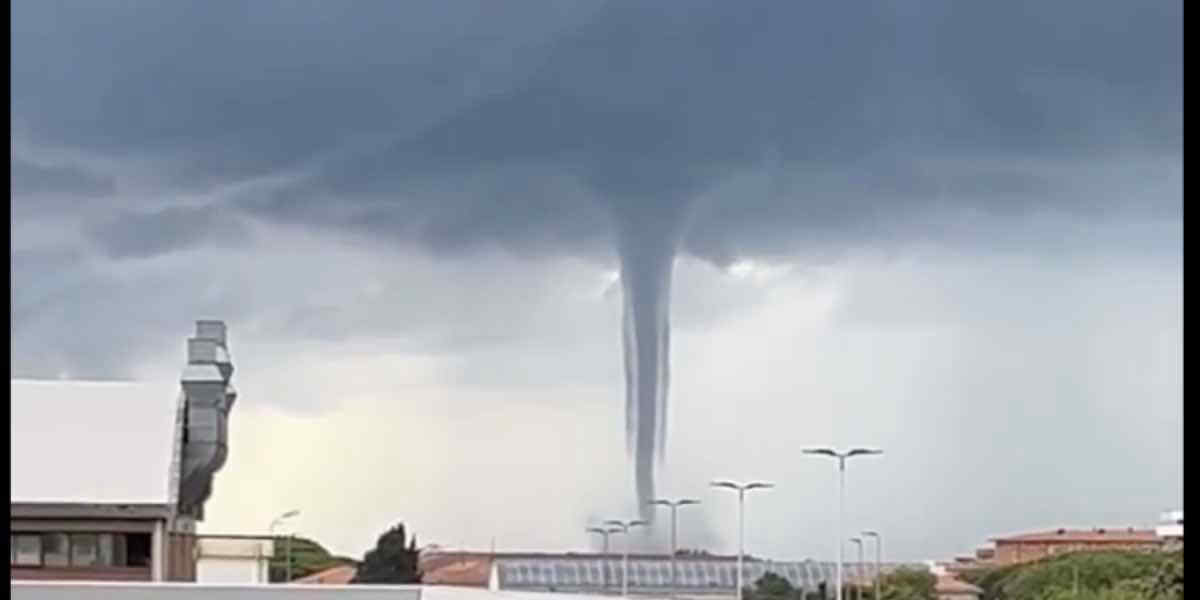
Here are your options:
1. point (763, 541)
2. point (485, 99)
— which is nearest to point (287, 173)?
point (485, 99)

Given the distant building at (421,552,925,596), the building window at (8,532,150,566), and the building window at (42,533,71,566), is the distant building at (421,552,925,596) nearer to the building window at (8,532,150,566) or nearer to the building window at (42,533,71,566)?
the building window at (8,532,150,566)

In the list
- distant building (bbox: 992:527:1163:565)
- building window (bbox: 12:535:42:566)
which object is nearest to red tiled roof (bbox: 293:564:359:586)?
building window (bbox: 12:535:42:566)

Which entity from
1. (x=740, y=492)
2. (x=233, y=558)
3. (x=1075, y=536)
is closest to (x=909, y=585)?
(x=1075, y=536)

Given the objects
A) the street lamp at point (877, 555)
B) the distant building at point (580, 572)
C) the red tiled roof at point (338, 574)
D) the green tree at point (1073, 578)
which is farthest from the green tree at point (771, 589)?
the red tiled roof at point (338, 574)

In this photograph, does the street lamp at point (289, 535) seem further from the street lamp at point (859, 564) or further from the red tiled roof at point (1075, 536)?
the red tiled roof at point (1075, 536)

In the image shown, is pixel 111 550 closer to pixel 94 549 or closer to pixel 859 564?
pixel 94 549

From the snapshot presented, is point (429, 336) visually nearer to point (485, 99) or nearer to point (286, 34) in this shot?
point (485, 99)
